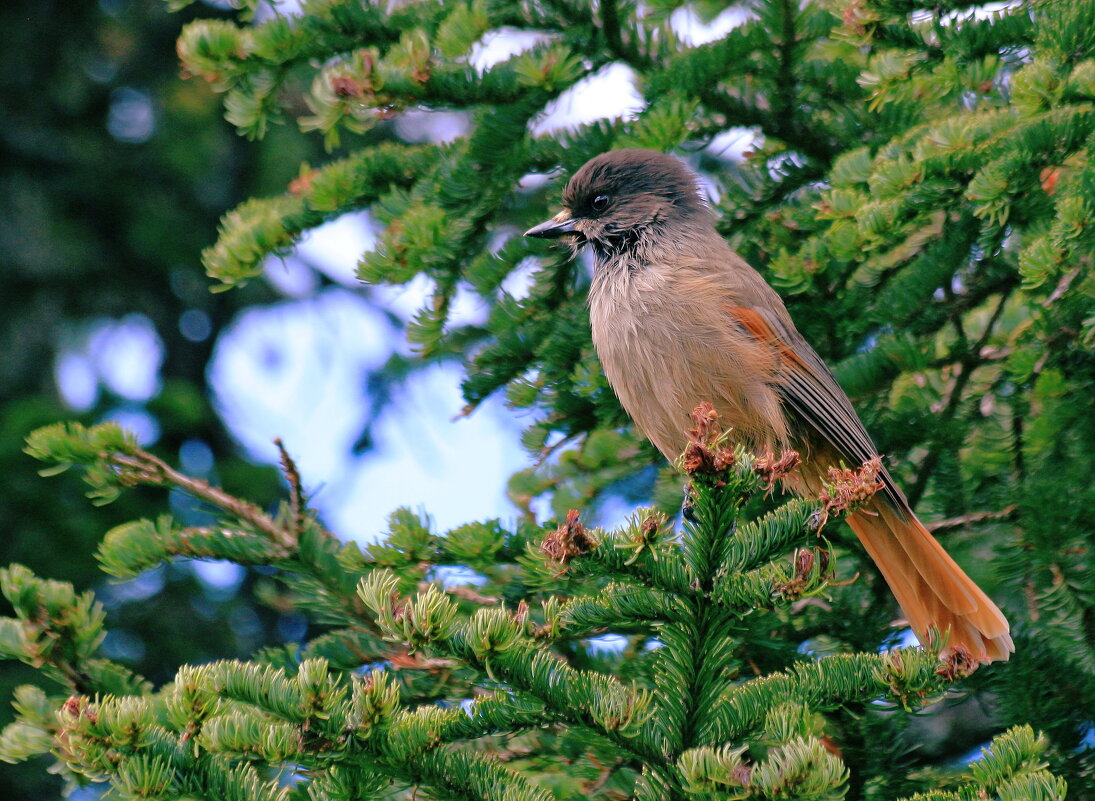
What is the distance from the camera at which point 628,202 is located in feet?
12.2

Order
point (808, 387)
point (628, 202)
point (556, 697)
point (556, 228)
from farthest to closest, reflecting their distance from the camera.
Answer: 1. point (628, 202)
2. point (556, 228)
3. point (808, 387)
4. point (556, 697)

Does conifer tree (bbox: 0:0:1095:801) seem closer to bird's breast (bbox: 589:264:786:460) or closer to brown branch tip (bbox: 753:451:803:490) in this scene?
brown branch tip (bbox: 753:451:803:490)

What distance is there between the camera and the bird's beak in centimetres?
338

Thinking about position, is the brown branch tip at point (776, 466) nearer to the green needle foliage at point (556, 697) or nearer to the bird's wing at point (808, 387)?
the green needle foliage at point (556, 697)

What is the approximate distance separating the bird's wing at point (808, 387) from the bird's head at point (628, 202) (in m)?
0.56

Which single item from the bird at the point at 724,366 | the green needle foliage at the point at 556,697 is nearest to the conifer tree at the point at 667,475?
the green needle foliage at the point at 556,697

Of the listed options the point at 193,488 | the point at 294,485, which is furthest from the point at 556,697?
the point at 193,488

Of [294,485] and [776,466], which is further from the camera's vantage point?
[294,485]

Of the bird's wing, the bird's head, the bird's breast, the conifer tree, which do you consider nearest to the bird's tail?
the conifer tree

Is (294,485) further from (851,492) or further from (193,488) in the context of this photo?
(851,492)

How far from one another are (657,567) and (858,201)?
1.37 metres

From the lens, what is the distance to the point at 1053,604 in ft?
8.52

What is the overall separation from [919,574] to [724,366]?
0.86 metres

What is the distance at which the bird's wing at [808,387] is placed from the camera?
124 inches
